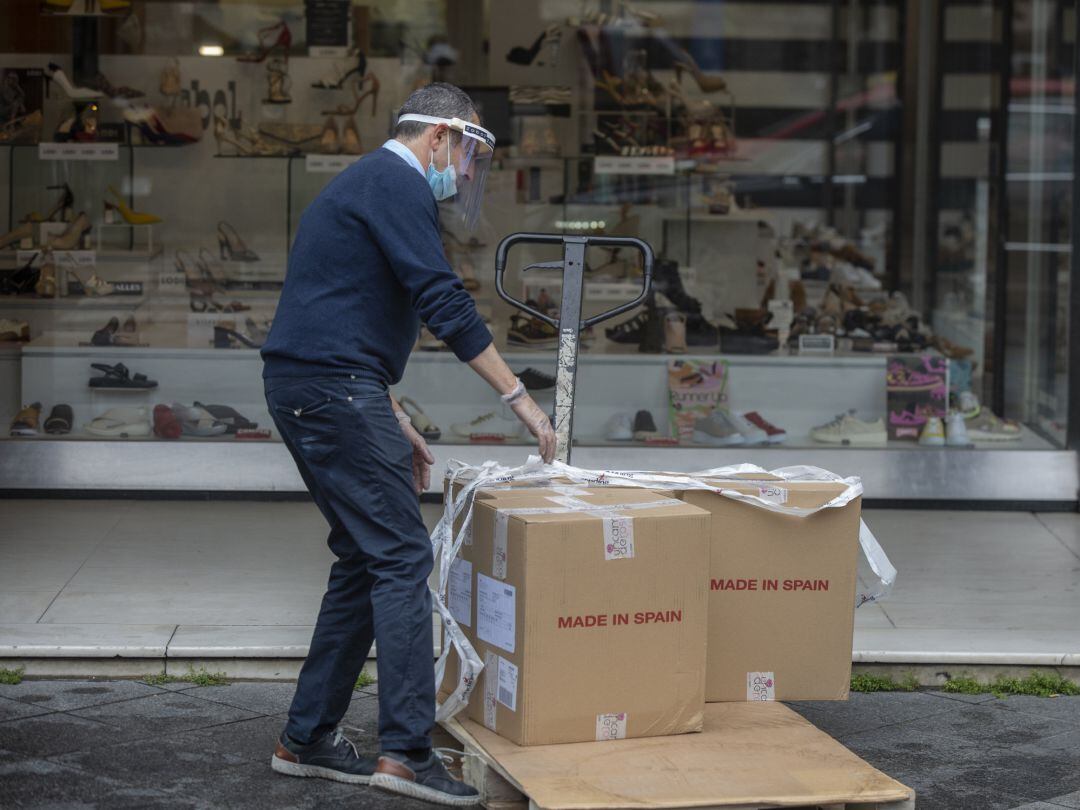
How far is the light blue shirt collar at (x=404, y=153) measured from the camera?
3.79 m

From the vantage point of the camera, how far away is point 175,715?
4.39 metres

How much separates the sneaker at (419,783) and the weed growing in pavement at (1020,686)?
187 centimetres

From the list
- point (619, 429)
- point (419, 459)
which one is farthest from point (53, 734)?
point (619, 429)

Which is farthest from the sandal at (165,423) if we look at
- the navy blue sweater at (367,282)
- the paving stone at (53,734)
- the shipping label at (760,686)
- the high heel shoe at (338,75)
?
the shipping label at (760,686)

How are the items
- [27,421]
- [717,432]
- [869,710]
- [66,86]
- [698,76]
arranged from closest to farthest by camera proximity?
[869,710] → [27,421] → [717,432] → [66,86] → [698,76]

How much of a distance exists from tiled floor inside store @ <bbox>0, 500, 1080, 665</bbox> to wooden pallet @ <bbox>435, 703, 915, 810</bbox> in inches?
43.3

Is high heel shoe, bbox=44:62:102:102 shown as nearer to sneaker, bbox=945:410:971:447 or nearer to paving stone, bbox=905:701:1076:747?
sneaker, bbox=945:410:971:447

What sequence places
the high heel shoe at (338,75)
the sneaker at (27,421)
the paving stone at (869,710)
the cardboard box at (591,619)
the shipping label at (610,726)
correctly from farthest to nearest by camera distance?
1. the high heel shoe at (338,75)
2. the sneaker at (27,421)
3. the paving stone at (869,710)
4. the shipping label at (610,726)
5. the cardboard box at (591,619)

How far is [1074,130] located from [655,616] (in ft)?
15.2

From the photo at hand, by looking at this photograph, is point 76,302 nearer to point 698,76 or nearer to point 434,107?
point 698,76

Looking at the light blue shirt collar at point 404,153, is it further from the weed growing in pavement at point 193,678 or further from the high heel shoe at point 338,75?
the high heel shoe at point 338,75

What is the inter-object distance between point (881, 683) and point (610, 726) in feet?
4.61

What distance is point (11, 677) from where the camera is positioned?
4668 millimetres

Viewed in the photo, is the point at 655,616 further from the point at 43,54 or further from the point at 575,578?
the point at 43,54
